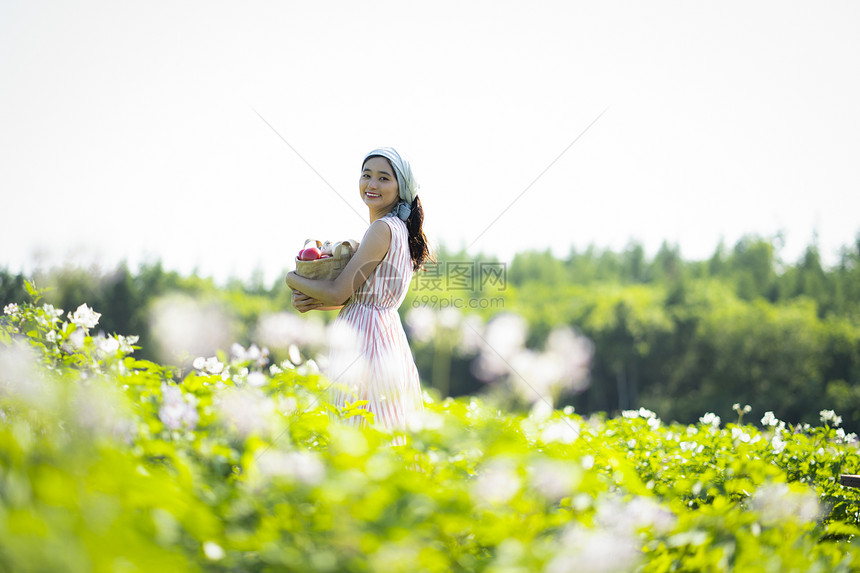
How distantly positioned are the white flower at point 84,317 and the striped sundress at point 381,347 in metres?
1.08

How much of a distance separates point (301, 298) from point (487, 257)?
63062 mm

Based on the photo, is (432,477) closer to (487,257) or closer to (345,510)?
(345,510)

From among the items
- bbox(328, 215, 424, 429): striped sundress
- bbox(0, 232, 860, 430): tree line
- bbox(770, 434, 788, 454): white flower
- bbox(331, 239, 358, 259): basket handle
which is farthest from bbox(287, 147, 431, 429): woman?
bbox(0, 232, 860, 430): tree line

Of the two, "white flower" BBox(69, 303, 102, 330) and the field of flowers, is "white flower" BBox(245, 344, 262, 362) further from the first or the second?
the field of flowers

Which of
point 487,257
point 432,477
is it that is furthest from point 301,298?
point 487,257

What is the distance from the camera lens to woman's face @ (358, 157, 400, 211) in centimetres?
329

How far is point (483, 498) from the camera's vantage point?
1.38m

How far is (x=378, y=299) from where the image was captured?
3188mm

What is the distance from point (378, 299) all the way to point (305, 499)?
6.25 ft

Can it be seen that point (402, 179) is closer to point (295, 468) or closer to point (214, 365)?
point (214, 365)

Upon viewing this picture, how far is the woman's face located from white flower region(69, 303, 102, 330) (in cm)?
142

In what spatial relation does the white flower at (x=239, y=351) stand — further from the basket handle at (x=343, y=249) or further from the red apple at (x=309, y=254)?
the basket handle at (x=343, y=249)

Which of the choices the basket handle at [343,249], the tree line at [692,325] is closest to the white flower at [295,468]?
the basket handle at [343,249]

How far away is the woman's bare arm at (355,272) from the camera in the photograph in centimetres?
305
